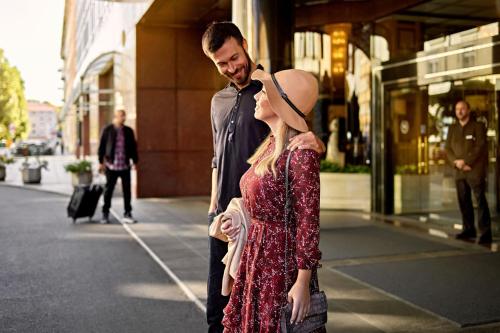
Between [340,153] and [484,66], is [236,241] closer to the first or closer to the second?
[484,66]

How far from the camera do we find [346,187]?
40.3 feet

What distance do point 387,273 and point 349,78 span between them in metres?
7.01

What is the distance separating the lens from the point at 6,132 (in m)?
70.8

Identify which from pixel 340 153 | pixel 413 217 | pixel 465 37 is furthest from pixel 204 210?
pixel 465 37

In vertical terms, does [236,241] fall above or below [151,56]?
below

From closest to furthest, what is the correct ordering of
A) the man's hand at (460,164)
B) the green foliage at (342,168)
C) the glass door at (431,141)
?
the man's hand at (460,164) → the glass door at (431,141) → the green foliage at (342,168)

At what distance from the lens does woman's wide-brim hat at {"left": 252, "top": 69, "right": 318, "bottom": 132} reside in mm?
2480

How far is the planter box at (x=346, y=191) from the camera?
477 inches

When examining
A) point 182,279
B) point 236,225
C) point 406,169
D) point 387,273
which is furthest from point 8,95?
point 236,225

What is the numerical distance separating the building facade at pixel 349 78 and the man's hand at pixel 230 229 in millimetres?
5577

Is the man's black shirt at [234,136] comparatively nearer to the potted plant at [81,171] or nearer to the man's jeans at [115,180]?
the man's jeans at [115,180]

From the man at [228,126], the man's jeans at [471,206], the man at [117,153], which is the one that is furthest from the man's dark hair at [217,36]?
the man at [117,153]

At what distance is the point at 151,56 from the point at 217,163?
11.8 metres

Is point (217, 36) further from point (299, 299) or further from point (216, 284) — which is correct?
point (299, 299)
